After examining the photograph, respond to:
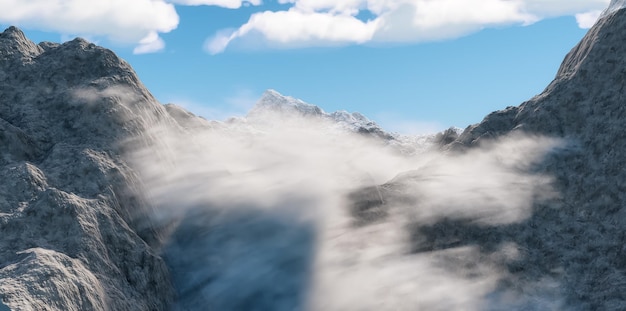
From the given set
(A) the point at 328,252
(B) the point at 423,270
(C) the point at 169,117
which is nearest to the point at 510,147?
(B) the point at 423,270

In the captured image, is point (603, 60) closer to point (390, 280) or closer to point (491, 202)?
point (491, 202)

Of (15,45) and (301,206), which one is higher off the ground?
(15,45)

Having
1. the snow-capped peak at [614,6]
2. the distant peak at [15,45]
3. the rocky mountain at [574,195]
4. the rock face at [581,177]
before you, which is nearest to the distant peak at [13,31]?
the distant peak at [15,45]

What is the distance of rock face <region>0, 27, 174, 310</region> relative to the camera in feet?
33.9

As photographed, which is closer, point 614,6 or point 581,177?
point 581,177

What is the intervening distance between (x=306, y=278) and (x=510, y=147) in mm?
5130

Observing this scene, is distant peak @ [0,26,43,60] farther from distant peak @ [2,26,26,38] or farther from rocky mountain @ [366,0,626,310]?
rocky mountain @ [366,0,626,310]

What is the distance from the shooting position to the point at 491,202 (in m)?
14.1

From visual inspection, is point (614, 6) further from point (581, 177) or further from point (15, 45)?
point (15, 45)

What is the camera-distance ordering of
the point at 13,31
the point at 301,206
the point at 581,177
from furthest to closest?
the point at 13,31 < the point at 301,206 < the point at 581,177

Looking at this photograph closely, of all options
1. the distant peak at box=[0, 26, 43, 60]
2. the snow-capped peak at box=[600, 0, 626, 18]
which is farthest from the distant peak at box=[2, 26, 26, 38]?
the snow-capped peak at box=[600, 0, 626, 18]

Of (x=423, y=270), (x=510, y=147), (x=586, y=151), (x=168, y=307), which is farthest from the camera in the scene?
(x=510, y=147)

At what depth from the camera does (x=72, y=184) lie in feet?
41.1

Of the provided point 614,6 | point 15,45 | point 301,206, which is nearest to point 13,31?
point 15,45
